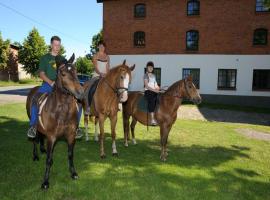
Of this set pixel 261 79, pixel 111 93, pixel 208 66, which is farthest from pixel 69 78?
pixel 261 79

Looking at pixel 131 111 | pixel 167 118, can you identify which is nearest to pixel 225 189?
pixel 167 118

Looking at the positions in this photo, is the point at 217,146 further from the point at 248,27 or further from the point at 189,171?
the point at 248,27

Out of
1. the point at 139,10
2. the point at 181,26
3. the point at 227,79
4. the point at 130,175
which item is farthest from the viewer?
the point at 139,10

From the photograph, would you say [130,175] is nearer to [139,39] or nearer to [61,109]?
[61,109]

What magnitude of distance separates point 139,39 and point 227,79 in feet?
32.5

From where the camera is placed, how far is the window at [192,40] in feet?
89.8

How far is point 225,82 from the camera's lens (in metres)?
26.8

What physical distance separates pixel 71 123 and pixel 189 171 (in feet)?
11.2

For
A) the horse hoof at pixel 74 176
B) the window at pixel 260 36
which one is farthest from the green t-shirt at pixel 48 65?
the window at pixel 260 36

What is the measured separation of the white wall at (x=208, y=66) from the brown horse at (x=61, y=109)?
73.7 ft

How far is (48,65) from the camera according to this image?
6.56m

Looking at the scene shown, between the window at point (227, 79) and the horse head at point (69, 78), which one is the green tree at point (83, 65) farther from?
the horse head at point (69, 78)

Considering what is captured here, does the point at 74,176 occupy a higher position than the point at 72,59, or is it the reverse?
the point at 72,59

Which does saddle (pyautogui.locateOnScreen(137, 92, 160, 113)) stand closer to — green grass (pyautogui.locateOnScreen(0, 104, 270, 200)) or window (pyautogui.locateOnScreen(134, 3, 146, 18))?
green grass (pyautogui.locateOnScreen(0, 104, 270, 200))
